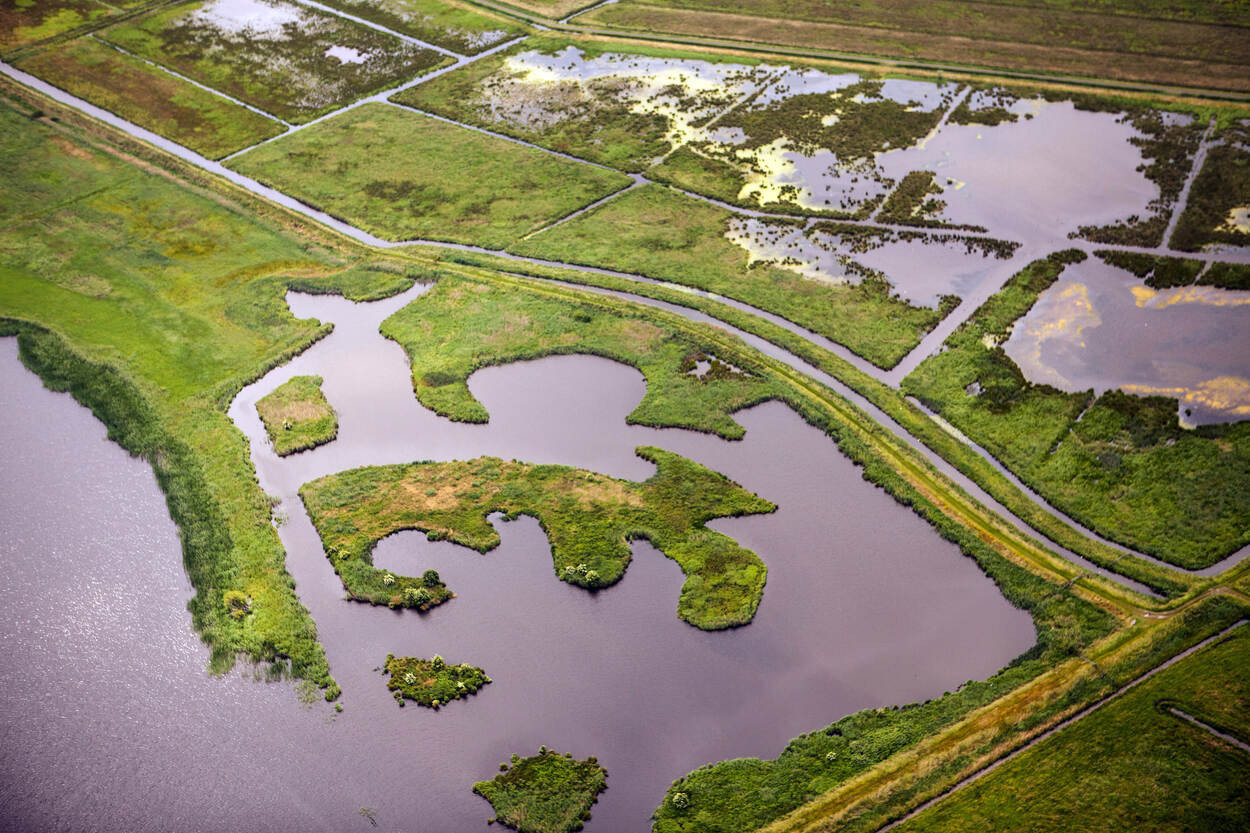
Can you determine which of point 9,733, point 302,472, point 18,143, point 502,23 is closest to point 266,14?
point 502,23

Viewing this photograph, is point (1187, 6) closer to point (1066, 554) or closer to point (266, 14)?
point (1066, 554)

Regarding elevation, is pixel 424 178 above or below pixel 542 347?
above

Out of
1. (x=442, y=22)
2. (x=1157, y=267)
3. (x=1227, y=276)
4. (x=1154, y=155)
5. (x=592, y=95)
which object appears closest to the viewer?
(x=1227, y=276)

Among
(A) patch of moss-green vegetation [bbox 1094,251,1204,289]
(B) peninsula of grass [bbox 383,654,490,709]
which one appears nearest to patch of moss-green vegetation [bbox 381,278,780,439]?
(B) peninsula of grass [bbox 383,654,490,709]

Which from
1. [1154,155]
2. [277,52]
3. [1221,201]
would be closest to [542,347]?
[1221,201]

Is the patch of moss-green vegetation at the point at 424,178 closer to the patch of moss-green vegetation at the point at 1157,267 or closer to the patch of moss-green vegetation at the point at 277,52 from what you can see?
the patch of moss-green vegetation at the point at 277,52

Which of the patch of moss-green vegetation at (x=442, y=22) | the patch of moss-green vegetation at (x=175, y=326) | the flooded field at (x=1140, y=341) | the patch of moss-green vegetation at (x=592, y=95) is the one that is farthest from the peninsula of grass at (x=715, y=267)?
the patch of moss-green vegetation at (x=442, y=22)

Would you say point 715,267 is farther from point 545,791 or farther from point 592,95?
point 545,791
